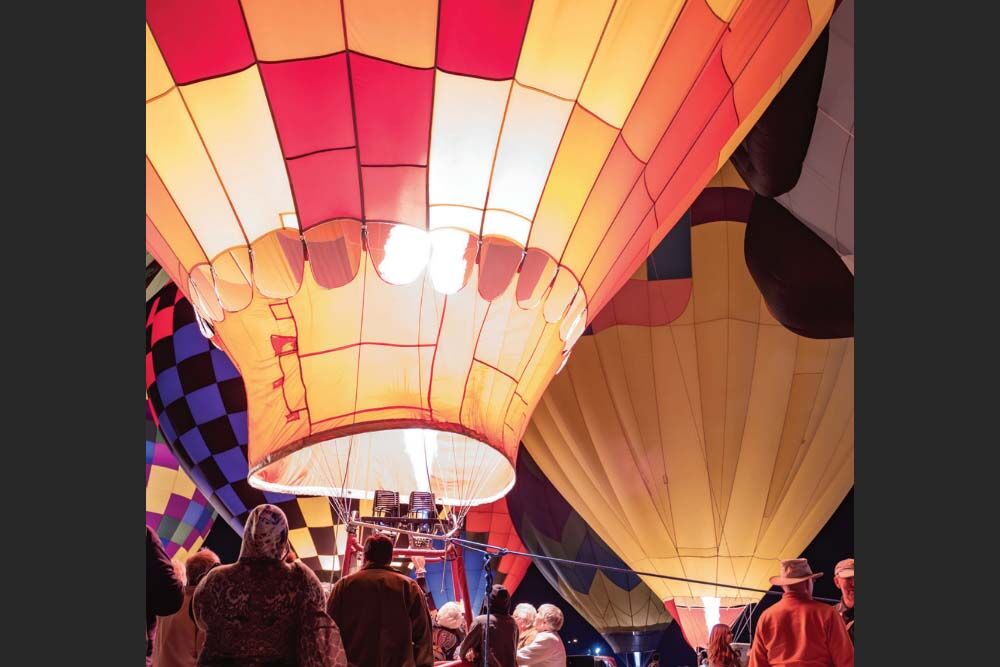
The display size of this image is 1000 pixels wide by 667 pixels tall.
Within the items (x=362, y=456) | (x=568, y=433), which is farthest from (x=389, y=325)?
(x=568, y=433)

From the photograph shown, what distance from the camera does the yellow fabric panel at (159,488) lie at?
5.88m

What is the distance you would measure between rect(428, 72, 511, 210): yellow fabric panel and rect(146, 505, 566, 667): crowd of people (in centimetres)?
75

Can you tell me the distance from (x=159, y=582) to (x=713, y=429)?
3487 mm

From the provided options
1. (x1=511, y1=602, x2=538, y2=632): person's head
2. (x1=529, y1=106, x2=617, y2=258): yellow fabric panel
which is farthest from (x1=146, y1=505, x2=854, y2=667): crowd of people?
(x1=529, y1=106, x2=617, y2=258): yellow fabric panel

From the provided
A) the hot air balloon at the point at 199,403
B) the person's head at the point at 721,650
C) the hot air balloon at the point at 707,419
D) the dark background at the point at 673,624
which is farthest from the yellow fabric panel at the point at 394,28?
the dark background at the point at 673,624

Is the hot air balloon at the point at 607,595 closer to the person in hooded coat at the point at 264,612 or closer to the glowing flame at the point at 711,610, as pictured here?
the glowing flame at the point at 711,610

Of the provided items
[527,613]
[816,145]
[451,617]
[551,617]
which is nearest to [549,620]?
[551,617]

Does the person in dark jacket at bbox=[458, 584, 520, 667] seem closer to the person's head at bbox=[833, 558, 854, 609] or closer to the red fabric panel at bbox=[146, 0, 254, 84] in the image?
the person's head at bbox=[833, 558, 854, 609]

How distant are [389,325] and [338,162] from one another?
1.33 ft

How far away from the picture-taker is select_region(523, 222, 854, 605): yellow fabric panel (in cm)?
459

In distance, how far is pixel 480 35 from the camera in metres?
2.07

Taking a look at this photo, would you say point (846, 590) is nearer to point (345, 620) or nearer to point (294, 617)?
point (345, 620)

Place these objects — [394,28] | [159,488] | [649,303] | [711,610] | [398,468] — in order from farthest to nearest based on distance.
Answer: [159,488], [711,610], [649,303], [398,468], [394,28]

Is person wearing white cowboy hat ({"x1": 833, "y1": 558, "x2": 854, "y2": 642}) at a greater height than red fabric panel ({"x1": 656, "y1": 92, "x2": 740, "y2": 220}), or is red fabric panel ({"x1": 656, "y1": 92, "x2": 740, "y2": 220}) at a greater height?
red fabric panel ({"x1": 656, "y1": 92, "x2": 740, "y2": 220})
